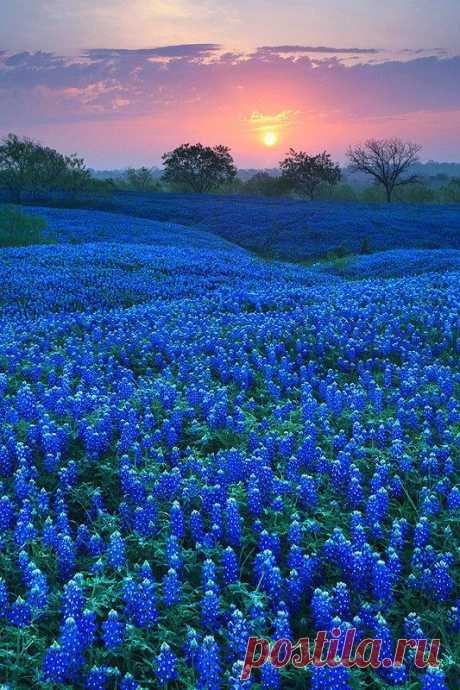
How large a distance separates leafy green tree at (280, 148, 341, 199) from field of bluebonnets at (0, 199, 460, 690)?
6989 centimetres

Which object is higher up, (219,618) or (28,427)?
(28,427)

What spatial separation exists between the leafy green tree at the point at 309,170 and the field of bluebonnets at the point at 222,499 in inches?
2751

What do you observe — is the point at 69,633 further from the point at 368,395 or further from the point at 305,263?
the point at 305,263

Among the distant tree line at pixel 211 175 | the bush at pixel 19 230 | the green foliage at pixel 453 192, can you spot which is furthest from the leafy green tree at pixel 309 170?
the bush at pixel 19 230

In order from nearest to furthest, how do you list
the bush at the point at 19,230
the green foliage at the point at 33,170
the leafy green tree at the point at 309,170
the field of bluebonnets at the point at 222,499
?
1. the field of bluebonnets at the point at 222,499
2. the bush at the point at 19,230
3. the green foliage at the point at 33,170
4. the leafy green tree at the point at 309,170

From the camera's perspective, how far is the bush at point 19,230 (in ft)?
91.1

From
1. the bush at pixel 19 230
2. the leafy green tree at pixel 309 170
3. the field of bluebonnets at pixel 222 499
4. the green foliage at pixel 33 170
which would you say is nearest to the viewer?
the field of bluebonnets at pixel 222 499

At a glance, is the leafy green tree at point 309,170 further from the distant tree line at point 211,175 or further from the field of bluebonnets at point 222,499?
the field of bluebonnets at point 222,499

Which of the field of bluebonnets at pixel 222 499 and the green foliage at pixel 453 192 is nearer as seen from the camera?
the field of bluebonnets at pixel 222 499

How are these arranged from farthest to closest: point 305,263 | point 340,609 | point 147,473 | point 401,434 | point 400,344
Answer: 1. point 305,263
2. point 400,344
3. point 401,434
4. point 147,473
5. point 340,609

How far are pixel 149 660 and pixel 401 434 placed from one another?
11.0 ft

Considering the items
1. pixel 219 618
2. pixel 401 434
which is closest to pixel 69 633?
pixel 219 618

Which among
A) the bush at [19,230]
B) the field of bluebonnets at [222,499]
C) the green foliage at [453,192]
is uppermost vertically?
the green foliage at [453,192]

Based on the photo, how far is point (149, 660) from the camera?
3.84 metres
